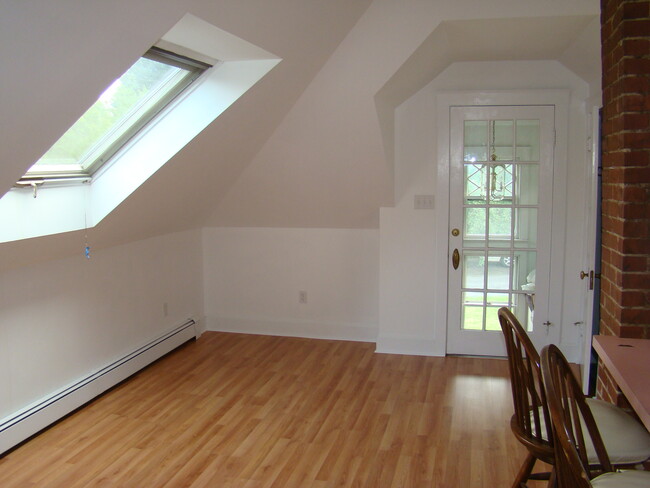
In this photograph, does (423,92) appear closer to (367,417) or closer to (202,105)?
(202,105)

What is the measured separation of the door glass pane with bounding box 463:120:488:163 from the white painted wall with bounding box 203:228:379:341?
1021mm

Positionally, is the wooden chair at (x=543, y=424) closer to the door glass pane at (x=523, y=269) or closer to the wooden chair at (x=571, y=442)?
the wooden chair at (x=571, y=442)

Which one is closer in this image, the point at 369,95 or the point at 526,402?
the point at 526,402

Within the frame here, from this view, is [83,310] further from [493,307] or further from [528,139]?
[528,139]

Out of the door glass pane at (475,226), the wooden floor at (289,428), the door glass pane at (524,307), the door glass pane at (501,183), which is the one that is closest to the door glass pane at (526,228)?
the door glass pane at (501,183)

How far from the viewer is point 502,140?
4520 millimetres

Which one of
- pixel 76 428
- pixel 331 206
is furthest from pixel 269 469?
pixel 331 206

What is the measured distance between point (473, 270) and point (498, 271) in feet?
0.61

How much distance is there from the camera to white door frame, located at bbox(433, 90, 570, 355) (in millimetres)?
4410

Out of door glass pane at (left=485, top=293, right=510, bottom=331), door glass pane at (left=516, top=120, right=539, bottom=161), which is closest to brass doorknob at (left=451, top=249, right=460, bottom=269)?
door glass pane at (left=485, top=293, right=510, bottom=331)

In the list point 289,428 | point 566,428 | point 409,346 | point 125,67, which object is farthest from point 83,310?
point 566,428

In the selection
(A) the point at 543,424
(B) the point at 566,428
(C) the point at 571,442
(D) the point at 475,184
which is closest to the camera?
(C) the point at 571,442

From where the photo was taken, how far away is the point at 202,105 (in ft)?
11.0

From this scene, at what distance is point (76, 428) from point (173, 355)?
4.32ft
